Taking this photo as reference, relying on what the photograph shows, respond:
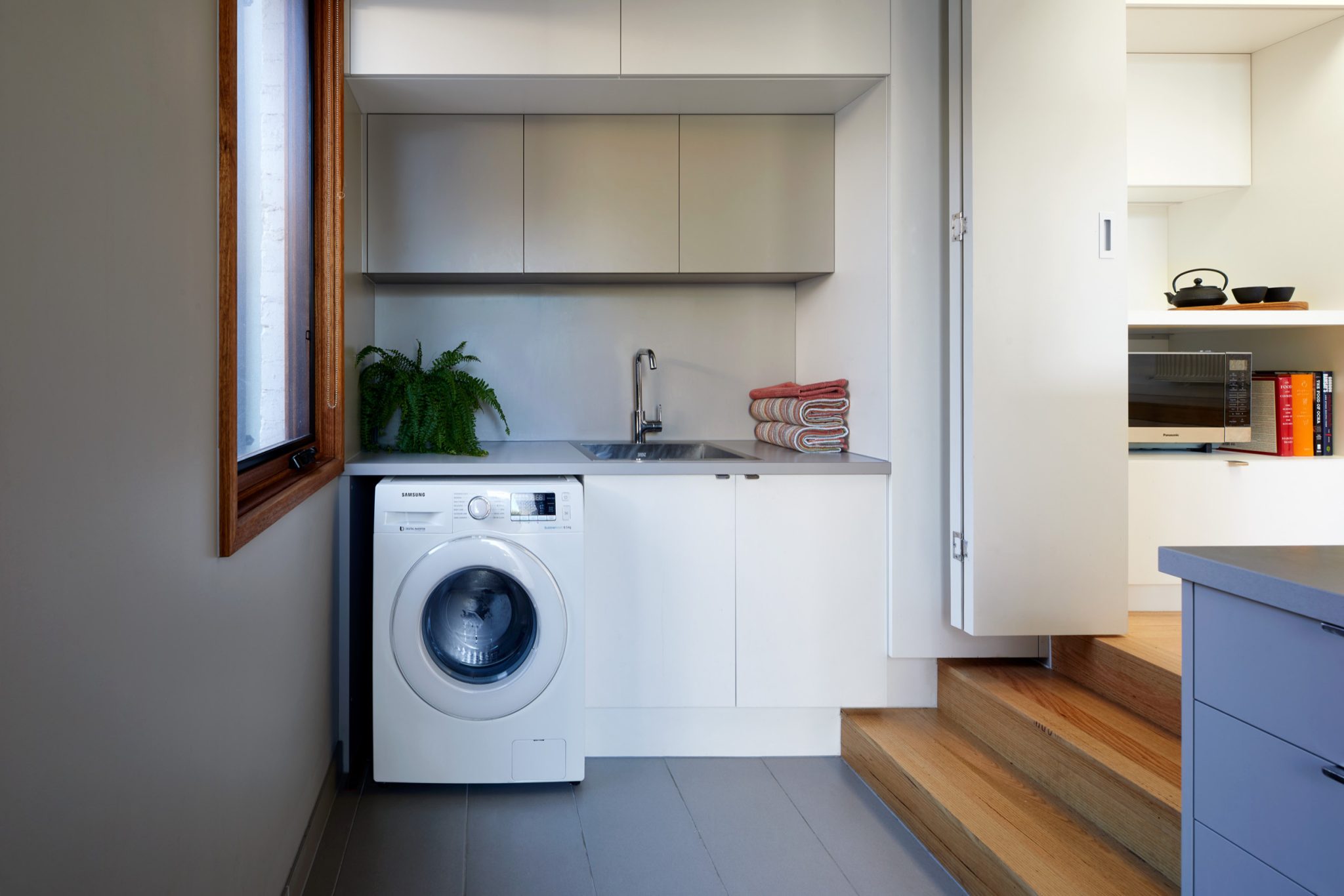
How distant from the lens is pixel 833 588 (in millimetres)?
2656

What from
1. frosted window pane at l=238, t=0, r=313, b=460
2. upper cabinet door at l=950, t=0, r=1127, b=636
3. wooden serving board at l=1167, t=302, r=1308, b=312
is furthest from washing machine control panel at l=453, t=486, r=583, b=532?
wooden serving board at l=1167, t=302, r=1308, b=312

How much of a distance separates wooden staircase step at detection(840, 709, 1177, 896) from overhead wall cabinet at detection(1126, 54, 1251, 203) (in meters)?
1.86

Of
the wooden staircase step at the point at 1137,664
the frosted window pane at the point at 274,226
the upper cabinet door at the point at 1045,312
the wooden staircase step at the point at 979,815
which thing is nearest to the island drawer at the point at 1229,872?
the wooden staircase step at the point at 979,815

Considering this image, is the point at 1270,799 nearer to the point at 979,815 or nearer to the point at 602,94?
the point at 979,815

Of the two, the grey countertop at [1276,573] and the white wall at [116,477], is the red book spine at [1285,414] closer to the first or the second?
the grey countertop at [1276,573]

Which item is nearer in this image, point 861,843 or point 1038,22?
point 861,843

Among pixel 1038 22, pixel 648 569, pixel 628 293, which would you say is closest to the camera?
pixel 1038 22

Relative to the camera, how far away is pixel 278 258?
2.06m

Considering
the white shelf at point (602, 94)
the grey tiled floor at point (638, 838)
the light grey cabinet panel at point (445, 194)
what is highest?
the white shelf at point (602, 94)

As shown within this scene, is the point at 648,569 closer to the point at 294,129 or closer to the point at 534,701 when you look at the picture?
the point at 534,701

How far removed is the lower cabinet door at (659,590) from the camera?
8.49 feet

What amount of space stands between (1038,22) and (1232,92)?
953 millimetres

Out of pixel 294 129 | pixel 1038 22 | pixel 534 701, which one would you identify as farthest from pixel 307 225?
pixel 1038 22

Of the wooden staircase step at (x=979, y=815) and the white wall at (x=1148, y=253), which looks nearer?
the wooden staircase step at (x=979, y=815)
